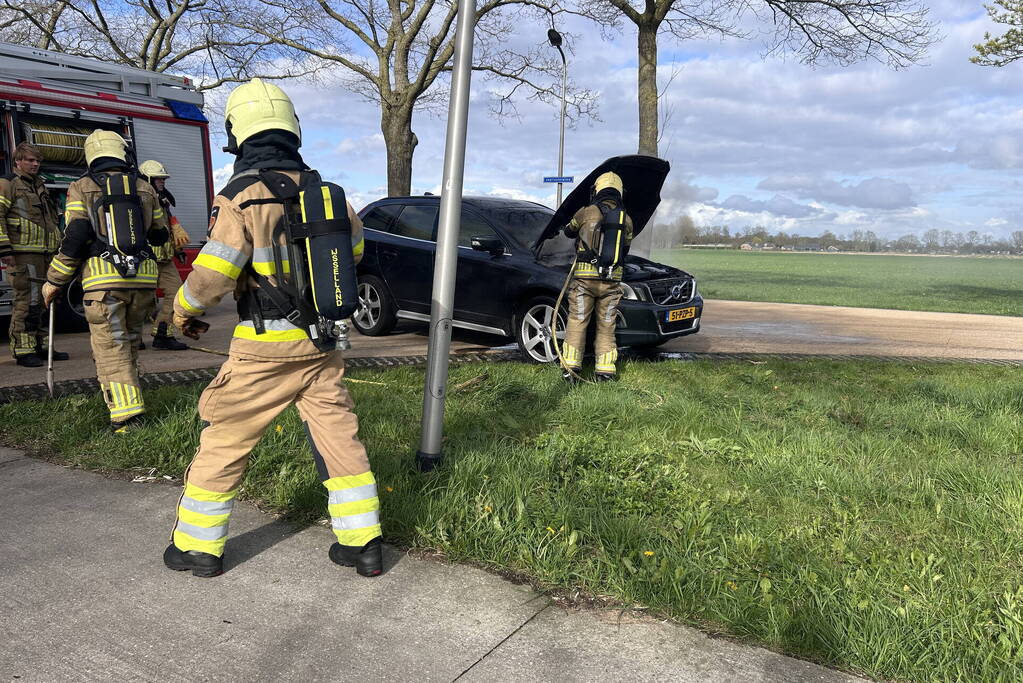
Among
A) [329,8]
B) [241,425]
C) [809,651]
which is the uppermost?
[329,8]

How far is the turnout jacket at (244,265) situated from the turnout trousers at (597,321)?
3.96m

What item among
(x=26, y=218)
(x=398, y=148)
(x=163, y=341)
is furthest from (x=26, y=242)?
(x=398, y=148)

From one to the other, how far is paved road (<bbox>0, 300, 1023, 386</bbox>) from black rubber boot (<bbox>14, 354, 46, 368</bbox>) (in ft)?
0.25

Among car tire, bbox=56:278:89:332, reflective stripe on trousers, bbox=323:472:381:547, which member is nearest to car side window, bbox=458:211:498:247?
car tire, bbox=56:278:89:332

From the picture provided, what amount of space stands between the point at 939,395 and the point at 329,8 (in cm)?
1635

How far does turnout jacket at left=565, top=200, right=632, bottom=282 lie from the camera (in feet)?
22.1

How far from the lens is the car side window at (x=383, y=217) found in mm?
9211

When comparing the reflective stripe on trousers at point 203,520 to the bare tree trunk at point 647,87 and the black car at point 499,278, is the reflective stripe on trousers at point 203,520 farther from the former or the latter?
the bare tree trunk at point 647,87

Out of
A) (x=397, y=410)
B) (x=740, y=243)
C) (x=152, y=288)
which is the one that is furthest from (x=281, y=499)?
(x=740, y=243)

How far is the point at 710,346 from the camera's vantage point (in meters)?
9.53

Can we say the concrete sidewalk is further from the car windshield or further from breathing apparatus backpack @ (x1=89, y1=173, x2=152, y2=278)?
the car windshield

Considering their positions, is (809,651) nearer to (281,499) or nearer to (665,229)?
(281,499)

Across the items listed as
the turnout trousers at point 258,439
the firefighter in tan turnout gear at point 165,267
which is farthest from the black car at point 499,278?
the turnout trousers at point 258,439

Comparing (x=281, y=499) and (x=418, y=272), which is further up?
(x=418, y=272)
